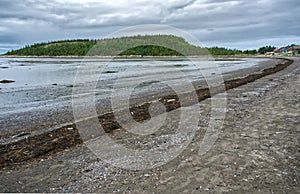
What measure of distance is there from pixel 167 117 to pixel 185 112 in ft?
2.96

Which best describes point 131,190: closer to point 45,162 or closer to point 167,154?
point 167,154

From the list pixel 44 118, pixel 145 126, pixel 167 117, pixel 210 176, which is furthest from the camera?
pixel 44 118

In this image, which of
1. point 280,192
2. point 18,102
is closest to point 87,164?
point 280,192

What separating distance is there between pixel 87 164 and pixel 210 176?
→ 2.51m

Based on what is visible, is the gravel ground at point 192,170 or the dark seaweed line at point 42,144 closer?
the gravel ground at point 192,170

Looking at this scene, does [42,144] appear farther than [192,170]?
Yes

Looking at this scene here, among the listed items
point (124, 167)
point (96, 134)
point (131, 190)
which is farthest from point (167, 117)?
point (131, 190)

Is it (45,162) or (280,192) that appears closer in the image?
(280,192)

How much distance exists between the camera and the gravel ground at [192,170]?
14.3 feet

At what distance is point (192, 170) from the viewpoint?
4945 millimetres

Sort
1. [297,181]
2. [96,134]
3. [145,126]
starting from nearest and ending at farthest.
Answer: [297,181]
[96,134]
[145,126]

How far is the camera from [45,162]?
18.8ft

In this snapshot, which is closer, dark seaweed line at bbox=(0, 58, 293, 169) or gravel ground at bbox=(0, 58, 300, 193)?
gravel ground at bbox=(0, 58, 300, 193)

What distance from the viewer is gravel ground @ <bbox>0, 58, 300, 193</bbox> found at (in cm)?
437
